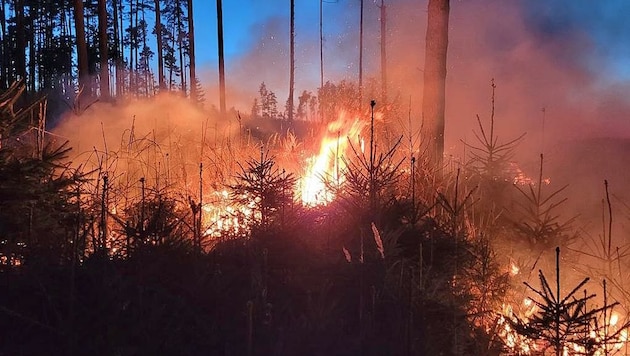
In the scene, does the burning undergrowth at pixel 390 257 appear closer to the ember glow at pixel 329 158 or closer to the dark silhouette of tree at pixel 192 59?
the ember glow at pixel 329 158

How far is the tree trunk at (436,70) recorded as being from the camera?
679 cm

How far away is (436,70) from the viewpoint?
682 cm

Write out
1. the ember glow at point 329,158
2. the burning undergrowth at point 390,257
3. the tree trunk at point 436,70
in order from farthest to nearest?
1. the tree trunk at point 436,70
2. the ember glow at point 329,158
3. the burning undergrowth at point 390,257

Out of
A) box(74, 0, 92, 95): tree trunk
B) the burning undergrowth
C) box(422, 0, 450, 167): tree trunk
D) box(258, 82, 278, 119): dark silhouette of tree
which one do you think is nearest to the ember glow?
the burning undergrowth

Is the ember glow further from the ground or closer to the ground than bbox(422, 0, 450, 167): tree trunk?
closer to the ground

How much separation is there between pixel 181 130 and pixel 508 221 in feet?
20.7

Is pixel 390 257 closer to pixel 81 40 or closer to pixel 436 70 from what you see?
pixel 436 70

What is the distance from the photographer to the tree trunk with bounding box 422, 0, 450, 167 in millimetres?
6785

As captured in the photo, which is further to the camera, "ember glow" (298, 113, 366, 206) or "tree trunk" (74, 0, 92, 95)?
"tree trunk" (74, 0, 92, 95)

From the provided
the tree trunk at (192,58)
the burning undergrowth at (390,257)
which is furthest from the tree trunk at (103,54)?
the burning undergrowth at (390,257)

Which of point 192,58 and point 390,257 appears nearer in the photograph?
point 390,257

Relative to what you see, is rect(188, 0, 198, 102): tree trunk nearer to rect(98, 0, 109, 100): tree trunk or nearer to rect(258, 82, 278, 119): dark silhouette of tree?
rect(98, 0, 109, 100): tree trunk

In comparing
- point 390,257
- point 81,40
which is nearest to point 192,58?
point 81,40

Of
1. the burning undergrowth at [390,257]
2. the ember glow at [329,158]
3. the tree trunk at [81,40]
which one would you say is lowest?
the burning undergrowth at [390,257]
